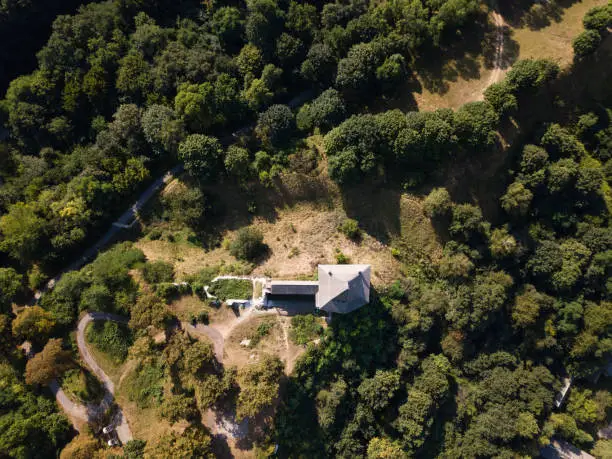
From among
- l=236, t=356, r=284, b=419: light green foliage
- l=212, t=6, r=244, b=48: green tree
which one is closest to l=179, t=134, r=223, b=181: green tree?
l=212, t=6, r=244, b=48: green tree

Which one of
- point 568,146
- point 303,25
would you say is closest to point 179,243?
point 303,25

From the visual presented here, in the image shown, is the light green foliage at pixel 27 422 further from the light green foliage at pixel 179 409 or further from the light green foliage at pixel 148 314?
the light green foliage at pixel 148 314

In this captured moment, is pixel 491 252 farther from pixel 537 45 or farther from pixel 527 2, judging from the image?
pixel 527 2

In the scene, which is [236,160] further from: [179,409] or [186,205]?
[179,409]

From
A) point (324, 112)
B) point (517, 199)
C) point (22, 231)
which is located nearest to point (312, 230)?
A: point (324, 112)

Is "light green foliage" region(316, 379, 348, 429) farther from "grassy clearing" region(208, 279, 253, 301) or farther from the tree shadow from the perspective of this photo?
the tree shadow
